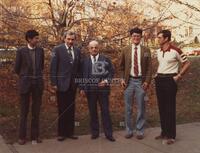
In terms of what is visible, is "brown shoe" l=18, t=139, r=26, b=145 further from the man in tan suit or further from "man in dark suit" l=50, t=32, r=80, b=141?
the man in tan suit

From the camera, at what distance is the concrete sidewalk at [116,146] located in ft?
24.2

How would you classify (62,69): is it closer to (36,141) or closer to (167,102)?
(36,141)

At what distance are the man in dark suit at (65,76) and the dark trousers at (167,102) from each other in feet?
4.72

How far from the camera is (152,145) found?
7.71 metres

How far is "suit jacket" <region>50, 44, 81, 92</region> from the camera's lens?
7.85 metres

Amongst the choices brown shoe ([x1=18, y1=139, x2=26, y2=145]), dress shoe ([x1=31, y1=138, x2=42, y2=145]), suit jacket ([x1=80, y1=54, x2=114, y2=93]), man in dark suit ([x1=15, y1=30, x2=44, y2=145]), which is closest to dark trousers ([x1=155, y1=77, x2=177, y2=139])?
suit jacket ([x1=80, y1=54, x2=114, y2=93])

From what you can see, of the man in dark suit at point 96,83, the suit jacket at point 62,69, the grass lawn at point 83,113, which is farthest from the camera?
the grass lawn at point 83,113

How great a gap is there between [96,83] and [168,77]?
48.1 inches

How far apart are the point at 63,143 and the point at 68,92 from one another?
0.86m

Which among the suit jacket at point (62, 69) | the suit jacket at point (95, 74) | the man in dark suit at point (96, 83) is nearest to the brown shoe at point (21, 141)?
the suit jacket at point (62, 69)

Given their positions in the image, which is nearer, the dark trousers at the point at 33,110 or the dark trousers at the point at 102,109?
the dark trousers at the point at 33,110

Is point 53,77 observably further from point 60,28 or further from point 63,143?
point 60,28

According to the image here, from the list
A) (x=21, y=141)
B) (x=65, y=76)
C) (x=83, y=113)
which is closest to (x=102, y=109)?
(x=65, y=76)

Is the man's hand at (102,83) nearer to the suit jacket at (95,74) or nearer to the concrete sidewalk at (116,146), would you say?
the suit jacket at (95,74)
